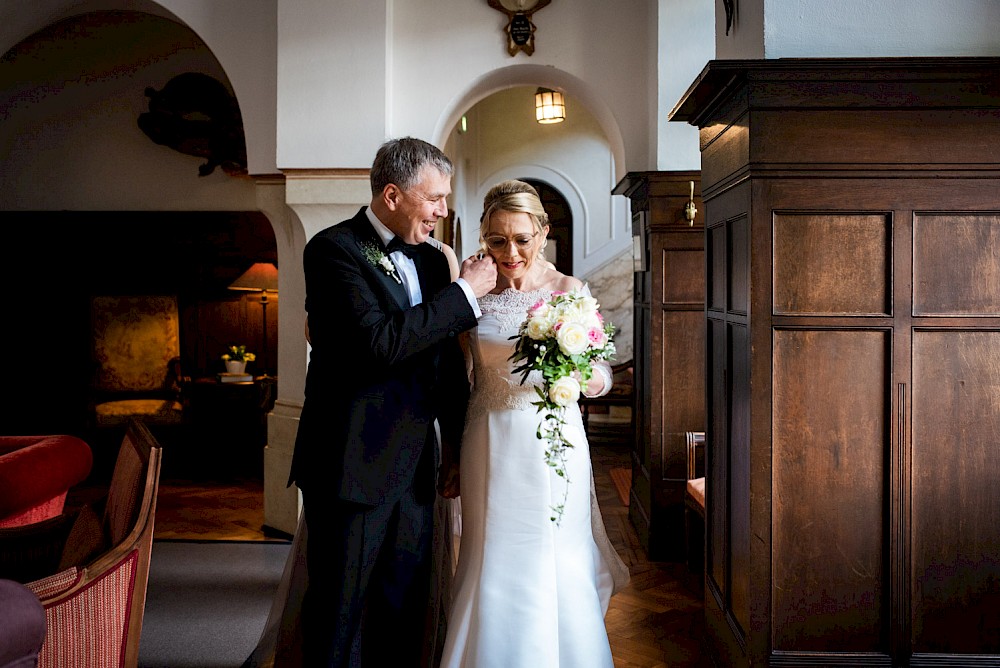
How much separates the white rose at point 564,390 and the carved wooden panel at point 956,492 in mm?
1113

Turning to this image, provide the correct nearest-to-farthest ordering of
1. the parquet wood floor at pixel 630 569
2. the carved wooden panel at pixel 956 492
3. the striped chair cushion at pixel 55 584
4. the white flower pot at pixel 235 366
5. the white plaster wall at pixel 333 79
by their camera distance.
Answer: the striped chair cushion at pixel 55 584, the carved wooden panel at pixel 956 492, the parquet wood floor at pixel 630 569, the white plaster wall at pixel 333 79, the white flower pot at pixel 235 366

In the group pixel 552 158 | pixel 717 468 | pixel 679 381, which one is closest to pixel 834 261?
pixel 717 468

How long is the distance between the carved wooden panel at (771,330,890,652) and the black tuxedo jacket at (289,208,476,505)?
1.12m

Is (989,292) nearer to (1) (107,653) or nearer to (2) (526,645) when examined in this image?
(2) (526,645)

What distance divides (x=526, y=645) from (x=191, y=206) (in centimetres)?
613

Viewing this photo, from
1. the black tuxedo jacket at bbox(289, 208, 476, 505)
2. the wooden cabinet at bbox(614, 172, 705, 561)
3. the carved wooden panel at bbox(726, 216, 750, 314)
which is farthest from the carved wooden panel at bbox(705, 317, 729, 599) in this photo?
the wooden cabinet at bbox(614, 172, 705, 561)

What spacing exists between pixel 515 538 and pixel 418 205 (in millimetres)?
1184

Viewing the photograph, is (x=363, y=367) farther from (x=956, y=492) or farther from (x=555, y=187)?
(x=555, y=187)

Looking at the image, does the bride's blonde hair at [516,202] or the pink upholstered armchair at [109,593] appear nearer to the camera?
the pink upholstered armchair at [109,593]

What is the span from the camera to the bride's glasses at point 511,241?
2.89 m

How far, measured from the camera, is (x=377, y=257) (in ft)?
8.04

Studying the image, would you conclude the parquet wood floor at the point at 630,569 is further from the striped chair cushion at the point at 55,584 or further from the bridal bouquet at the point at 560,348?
the striped chair cushion at the point at 55,584

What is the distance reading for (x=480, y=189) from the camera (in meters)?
11.9

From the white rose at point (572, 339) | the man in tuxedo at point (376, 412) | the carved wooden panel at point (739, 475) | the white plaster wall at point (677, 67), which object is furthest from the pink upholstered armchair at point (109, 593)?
the white plaster wall at point (677, 67)
